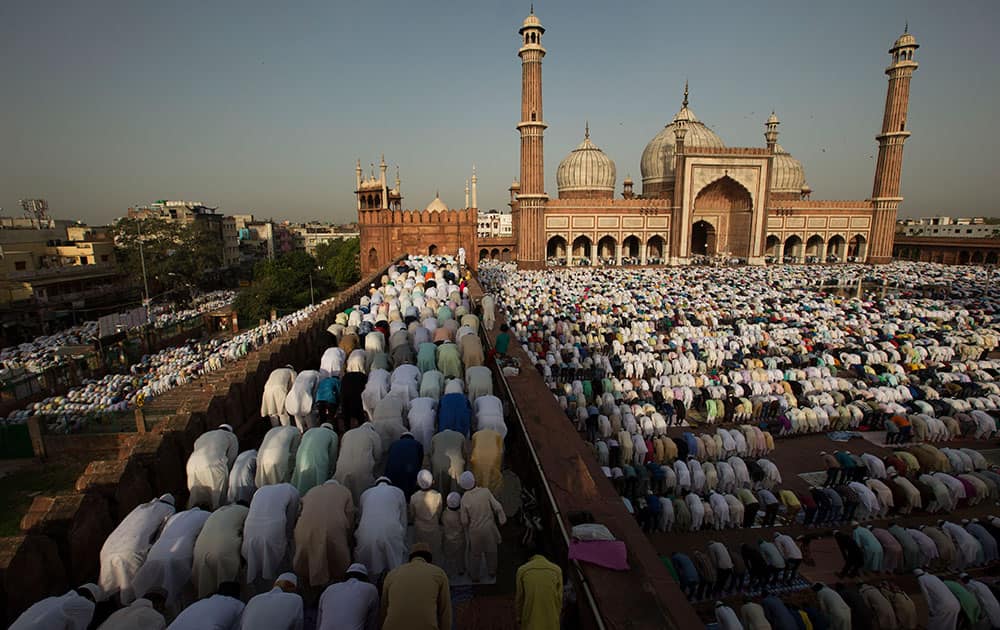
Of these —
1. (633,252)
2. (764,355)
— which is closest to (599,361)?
(764,355)

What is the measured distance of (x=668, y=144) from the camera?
39000 mm

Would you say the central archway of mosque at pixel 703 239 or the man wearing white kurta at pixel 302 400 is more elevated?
the central archway of mosque at pixel 703 239

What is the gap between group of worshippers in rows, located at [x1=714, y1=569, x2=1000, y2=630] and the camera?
172 inches

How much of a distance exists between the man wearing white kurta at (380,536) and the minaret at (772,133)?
4058 centimetres

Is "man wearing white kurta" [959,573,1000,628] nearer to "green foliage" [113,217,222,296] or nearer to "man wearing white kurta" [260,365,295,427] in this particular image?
"man wearing white kurta" [260,365,295,427]

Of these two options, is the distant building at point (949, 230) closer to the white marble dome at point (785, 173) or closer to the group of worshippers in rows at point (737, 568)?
the white marble dome at point (785, 173)

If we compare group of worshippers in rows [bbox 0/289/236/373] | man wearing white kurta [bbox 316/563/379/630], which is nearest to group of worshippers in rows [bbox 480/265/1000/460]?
man wearing white kurta [bbox 316/563/379/630]

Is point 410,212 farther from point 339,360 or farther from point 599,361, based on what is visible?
point 339,360

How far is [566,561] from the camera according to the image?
3.29 metres

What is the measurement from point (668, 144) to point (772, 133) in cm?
768

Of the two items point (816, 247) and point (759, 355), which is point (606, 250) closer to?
point (816, 247)

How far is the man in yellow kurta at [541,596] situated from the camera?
288cm

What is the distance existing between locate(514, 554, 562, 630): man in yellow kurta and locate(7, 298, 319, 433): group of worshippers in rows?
7.88 m

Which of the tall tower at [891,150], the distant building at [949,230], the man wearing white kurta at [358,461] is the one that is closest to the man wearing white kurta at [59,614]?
the man wearing white kurta at [358,461]
